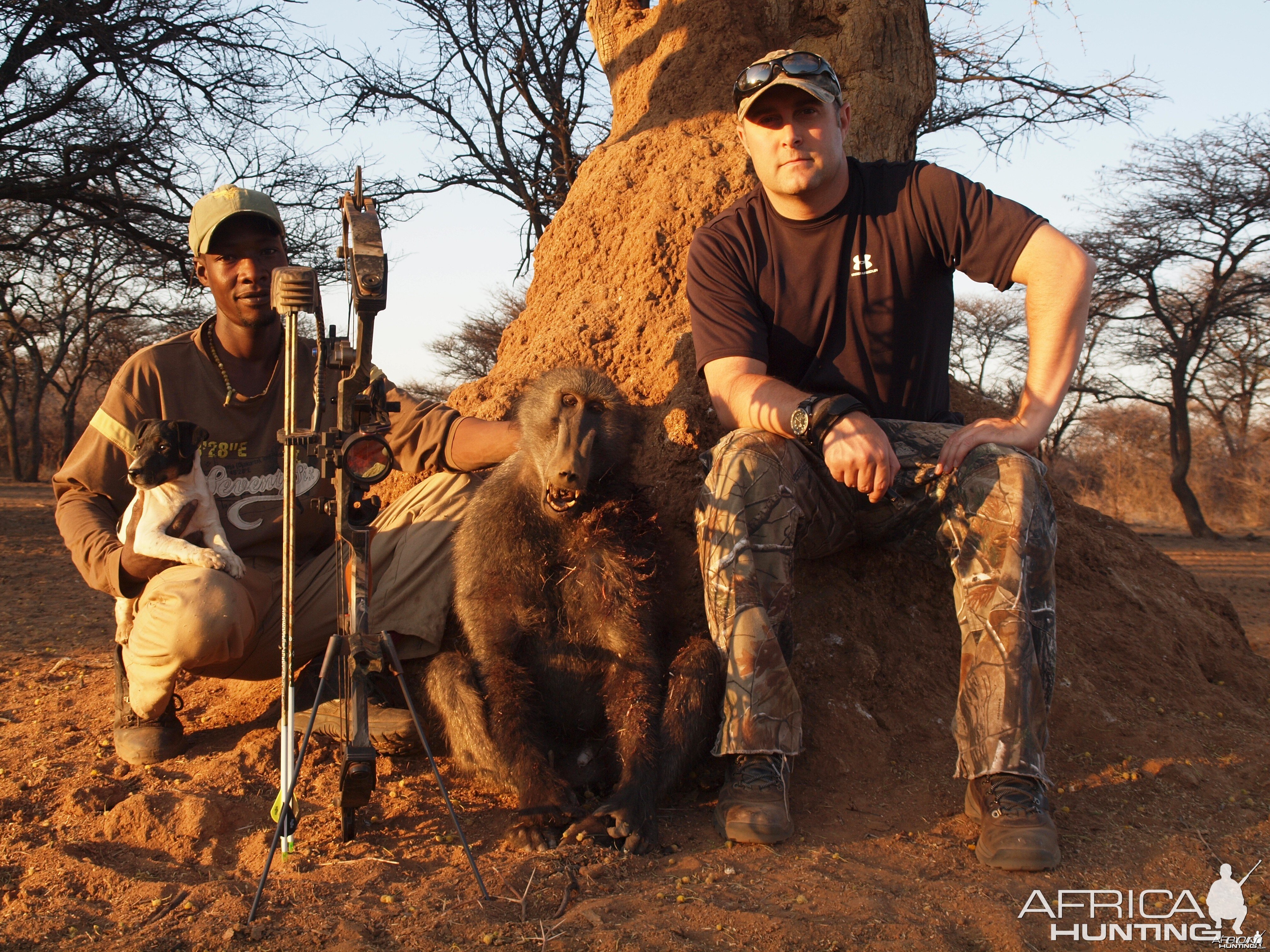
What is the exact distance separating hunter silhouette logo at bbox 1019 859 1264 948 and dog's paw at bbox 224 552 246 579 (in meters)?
2.19

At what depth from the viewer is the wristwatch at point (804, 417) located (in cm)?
261

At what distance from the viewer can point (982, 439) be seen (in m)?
2.63

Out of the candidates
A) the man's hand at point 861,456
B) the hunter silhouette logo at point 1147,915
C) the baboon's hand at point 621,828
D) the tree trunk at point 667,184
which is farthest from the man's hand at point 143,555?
the hunter silhouette logo at point 1147,915

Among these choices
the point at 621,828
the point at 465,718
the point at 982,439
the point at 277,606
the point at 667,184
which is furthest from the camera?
the point at 667,184

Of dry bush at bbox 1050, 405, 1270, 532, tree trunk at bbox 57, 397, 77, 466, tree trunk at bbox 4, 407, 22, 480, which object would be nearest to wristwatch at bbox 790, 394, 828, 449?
dry bush at bbox 1050, 405, 1270, 532

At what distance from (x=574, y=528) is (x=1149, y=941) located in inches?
66.2

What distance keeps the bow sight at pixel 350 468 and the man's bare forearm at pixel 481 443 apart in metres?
1.01

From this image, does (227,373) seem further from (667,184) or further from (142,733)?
(667,184)

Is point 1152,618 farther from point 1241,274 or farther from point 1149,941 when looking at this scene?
point 1241,274

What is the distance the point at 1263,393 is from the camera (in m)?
19.4

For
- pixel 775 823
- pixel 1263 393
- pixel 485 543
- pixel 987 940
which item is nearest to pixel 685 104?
pixel 485 543

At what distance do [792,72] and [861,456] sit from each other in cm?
116

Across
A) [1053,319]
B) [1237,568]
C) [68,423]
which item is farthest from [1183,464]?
[68,423]

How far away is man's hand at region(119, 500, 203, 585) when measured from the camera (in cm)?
285
